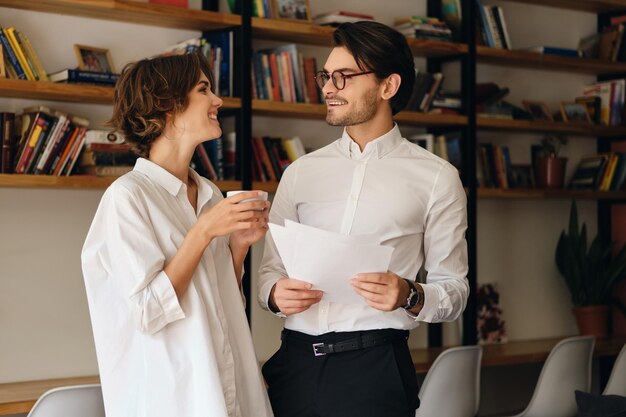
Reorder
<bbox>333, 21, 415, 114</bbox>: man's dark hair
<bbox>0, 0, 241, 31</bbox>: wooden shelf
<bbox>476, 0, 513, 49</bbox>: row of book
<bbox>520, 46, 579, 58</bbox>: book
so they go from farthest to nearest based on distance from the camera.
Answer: <bbox>520, 46, 579, 58</bbox>: book → <bbox>476, 0, 513, 49</bbox>: row of book → <bbox>0, 0, 241, 31</bbox>: wooden shelf → <bbox>333, 21, 415, 114</bbox>: man's dark hair

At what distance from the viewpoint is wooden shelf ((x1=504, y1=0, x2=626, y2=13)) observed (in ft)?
17.5

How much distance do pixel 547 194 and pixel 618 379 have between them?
1288mm

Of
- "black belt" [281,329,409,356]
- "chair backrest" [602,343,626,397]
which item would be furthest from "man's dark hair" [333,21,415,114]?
"chair backrest" [602,343,626,397]

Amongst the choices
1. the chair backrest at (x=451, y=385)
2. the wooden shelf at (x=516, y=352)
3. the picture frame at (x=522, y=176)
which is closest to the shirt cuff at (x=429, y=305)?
the chair backrest at (x=451, y=385)

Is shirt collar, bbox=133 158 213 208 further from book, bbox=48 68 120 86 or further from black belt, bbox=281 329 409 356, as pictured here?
book, bbox=48 68 120 86

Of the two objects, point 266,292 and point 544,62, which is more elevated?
point 544,62

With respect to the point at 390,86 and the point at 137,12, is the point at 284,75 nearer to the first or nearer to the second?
the point at 137,12

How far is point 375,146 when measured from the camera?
2.68 metres

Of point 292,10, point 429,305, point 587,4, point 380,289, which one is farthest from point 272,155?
point 587,4

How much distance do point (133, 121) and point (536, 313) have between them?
3.68 m

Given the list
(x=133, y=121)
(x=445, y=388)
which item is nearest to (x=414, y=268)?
(x=133, y=121)

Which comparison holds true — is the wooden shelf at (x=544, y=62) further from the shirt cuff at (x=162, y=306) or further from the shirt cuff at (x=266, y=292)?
the shirt cuff at (x=162, y=306)

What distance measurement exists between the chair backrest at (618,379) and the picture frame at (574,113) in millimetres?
1726

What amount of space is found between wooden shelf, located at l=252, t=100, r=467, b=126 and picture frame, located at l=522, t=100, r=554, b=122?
66 cm
